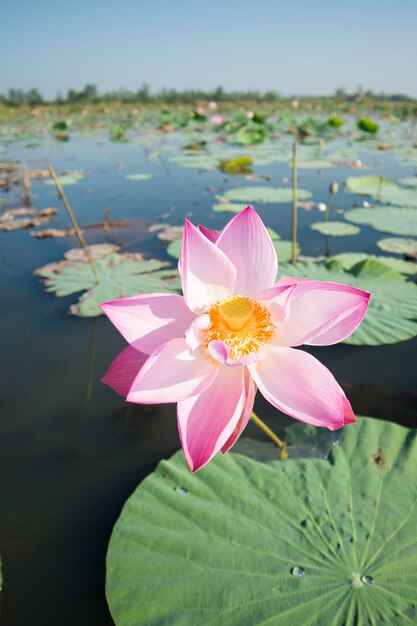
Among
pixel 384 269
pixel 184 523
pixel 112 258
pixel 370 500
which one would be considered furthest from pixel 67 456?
Result: pixel 384 269

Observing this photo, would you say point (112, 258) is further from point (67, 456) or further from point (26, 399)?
point (67, 456)

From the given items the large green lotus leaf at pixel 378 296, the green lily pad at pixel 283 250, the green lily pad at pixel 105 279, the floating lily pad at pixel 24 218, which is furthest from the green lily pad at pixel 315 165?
the large green lotus leaf at pixel 378 296

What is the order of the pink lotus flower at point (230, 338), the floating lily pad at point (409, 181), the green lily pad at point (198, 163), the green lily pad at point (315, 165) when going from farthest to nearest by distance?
the green lily pad at point (198, 163), the green lily pad at point (315, 165), the floating lily pad at point (409, 181), the pink lotus flower at point (230, 338)

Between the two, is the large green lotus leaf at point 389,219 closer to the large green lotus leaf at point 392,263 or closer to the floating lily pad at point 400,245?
the floating lily pad at point 400,245

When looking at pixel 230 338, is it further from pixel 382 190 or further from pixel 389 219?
pixel 382 190

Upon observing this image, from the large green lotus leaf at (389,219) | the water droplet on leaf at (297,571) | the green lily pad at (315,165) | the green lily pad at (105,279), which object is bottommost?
the water droplet on leaf at (297,571)
